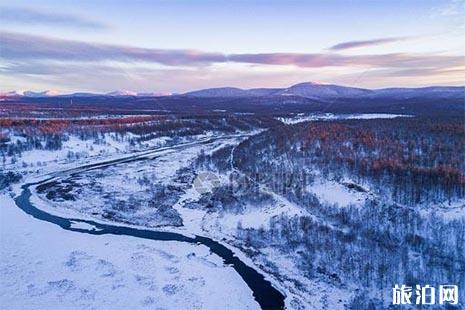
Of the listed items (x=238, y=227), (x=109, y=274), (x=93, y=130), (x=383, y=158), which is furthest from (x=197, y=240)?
(x=93, y=130)

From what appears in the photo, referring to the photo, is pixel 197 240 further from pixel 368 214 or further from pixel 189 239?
pixel 368 214

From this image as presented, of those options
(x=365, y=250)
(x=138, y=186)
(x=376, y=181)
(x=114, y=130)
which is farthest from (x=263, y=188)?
(x=114, y=130)

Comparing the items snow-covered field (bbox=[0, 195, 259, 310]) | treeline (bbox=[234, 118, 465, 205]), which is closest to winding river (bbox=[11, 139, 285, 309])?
snow-covered field (bbox=[0, 195, 259, 310])

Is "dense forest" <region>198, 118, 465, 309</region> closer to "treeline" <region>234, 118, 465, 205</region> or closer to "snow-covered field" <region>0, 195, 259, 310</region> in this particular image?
"treeline" <region>234, 118, 465, 205</region>

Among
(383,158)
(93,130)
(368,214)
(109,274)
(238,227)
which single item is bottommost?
(109,274)

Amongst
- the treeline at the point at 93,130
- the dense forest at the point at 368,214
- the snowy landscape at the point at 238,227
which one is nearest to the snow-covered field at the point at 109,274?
the snowy landscape at the point at 238,227

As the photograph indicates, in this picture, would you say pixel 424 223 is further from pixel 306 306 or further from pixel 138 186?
pixel 138 186

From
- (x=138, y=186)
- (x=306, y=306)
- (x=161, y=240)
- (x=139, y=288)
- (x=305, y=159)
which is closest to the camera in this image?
(x=306, y=306)
